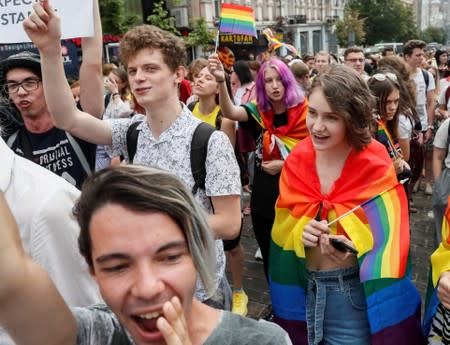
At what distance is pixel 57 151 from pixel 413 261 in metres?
3.39

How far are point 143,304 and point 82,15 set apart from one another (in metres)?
1.75

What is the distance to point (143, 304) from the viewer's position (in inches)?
37.2

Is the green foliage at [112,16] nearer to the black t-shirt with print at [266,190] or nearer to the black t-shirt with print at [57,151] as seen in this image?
the black t-shirt with print at [266,190]

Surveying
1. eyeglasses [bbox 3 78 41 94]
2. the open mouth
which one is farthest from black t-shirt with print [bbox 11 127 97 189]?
the open mouth

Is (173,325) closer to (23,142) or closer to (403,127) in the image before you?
(23,142)

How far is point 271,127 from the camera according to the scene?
3543 millimetres

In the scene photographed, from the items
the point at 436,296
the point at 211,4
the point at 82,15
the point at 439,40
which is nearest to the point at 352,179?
the point at 436,296

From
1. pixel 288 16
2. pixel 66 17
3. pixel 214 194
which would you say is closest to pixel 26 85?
pixel 66 17

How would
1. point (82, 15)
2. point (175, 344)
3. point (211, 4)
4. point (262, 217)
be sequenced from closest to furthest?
1. point (175, 344)
2. point (82, 15)
3. point (262, 217)
4. point (211, 4)

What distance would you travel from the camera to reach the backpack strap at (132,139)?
2.37 m

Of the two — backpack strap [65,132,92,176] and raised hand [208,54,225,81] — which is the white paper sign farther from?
raised hand [208,54,225,81]

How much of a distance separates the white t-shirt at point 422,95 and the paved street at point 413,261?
1.13 metres

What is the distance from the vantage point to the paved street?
12.7 ft

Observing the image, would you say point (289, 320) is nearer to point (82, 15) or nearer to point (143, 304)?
point (143, 304)
